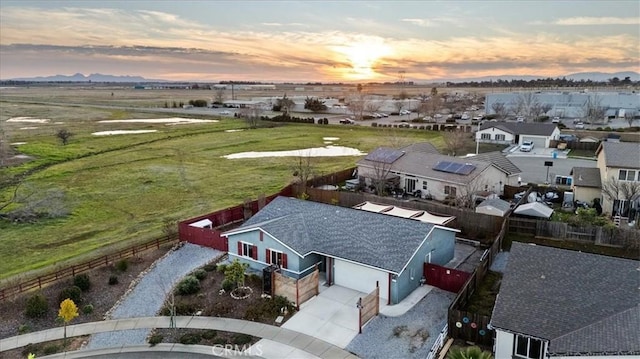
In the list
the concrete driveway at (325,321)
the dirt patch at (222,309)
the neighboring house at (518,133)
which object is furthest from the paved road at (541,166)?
the dirt patch at (222,309)

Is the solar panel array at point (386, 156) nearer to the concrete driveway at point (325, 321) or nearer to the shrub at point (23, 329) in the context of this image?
the concrete driveway at point (325, 321)

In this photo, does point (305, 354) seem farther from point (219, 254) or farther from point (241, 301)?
point (219, 254)

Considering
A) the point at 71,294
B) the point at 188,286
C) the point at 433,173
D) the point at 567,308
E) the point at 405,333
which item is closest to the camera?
the point at 567,308

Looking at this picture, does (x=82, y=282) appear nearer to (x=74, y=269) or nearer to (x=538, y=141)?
(x=74, y=269)

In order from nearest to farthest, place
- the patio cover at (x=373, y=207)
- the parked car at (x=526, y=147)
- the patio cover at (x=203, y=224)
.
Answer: the patio cover at (x=203, y=224), the patio cover at (x=373, y=207), the parked car at (x=526, y=147)

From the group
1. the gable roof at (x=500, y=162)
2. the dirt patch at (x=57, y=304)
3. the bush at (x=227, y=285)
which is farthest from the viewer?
the gable roof at (x=500, y=162)

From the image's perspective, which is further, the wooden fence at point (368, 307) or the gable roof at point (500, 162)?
the gable roof at point (500, 162)

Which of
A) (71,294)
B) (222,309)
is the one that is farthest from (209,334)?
(71,294)
